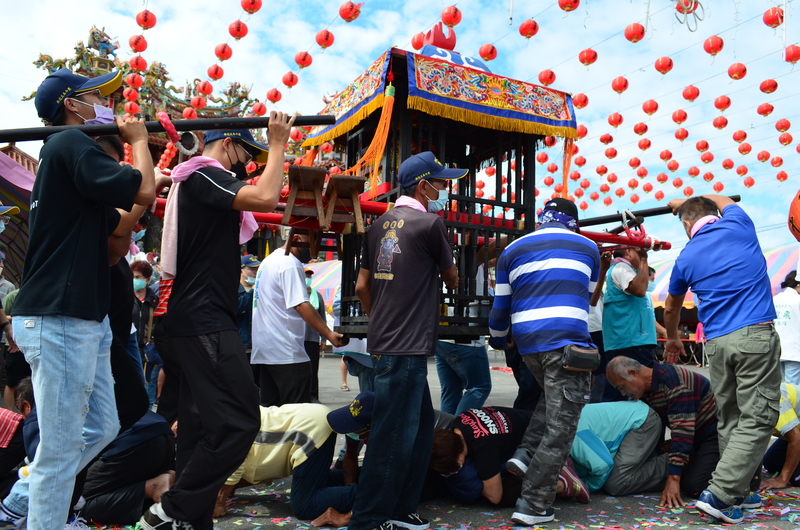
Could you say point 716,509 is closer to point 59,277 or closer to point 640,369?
point 640,369

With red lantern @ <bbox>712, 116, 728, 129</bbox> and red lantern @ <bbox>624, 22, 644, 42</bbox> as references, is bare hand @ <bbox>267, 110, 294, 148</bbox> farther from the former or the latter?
red lantern @ <bbox>712, 116, 728, 129</bbox>

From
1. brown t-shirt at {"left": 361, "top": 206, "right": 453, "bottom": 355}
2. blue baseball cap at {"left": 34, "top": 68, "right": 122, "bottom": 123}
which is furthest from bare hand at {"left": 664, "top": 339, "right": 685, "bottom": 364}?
blue baseball cap at {"left": 34, "top": 68, "right": 122, "bottom": 123}

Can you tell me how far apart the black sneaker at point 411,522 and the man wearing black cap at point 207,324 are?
0.92 metres

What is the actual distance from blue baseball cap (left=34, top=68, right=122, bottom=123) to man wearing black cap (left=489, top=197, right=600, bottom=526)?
2222 mm

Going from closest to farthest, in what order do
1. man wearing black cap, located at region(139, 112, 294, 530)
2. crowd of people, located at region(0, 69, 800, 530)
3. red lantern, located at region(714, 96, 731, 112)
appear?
1. crowd of people, located at region(0, 69, 800, 530)
2. man wearing black cap, located at region(139, 112, 294, 530)
3. red lantern, located at region(714, 96, 731, 112)

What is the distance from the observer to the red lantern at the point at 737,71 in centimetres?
A: 1018

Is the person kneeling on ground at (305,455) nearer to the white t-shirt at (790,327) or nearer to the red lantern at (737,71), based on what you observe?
the white t-shirt at (790,327)

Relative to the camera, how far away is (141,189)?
220 cm

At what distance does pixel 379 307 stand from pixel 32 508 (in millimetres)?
1628

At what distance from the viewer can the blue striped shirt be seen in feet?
10.6

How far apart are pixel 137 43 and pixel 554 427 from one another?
10.9 metres

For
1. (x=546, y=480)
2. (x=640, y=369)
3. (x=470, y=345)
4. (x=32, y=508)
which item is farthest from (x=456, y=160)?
(x=32, y=508)

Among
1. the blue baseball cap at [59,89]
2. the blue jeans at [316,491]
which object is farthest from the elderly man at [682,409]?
the blue baseball cap at [59,89]

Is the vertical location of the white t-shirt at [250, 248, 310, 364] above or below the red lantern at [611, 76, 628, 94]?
below
